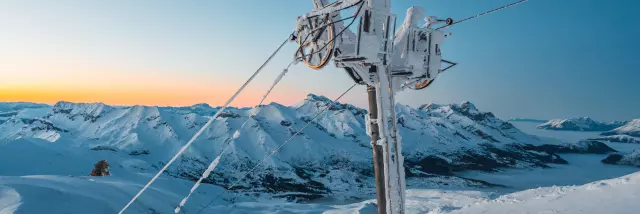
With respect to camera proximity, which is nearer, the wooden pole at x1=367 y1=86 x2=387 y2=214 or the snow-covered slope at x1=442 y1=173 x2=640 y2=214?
the wooden pole at x1=367 y1=86 x2=387 y2=214

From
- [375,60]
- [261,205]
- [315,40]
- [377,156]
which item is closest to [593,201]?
[377,156]

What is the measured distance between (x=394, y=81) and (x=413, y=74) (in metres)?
0.64

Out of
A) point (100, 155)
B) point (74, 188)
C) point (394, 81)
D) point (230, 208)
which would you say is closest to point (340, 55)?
point (394, 81)

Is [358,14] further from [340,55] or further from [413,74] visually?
[413,74]

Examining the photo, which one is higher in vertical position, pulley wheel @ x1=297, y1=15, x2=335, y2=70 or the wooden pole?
pulley wheel @ x1=297, y1=15, x2=335, y2=70

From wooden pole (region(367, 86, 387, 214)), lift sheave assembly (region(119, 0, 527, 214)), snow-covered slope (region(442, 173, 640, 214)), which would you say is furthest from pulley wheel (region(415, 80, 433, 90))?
snow-covered slope (region(442, 173, 640, 214))

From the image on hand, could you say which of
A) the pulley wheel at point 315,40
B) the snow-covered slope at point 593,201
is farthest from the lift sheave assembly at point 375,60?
the snow-covered slope at point 593,201

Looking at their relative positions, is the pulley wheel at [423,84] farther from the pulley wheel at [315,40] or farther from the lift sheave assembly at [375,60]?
the pulley wheel at [315,40]

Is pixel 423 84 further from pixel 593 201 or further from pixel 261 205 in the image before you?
pixel 261 205

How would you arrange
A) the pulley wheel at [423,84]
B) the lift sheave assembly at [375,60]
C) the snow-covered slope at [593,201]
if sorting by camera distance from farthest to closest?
the pulley wheel at [423,84], the snow-covered slope at [593,201], the lift sheave assembly at [375,60]

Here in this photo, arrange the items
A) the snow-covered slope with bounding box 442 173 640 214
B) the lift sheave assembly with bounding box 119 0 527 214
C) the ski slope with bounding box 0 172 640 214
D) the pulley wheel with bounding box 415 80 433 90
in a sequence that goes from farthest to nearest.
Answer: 1. the pulley wheel with bounding box 415 80 433 90
2. the ski slope with bounding box 0 172 640 214
3. the snow-covered slope with bounding box 442 173 640 214
4. the lift sheave assembly with bounding box 119 0 527 214

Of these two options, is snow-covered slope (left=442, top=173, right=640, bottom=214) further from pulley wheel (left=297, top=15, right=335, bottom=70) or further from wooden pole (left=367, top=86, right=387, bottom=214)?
pulley wheel (left=297, top=15, right=335, bottom=70)

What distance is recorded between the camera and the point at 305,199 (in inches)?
6319

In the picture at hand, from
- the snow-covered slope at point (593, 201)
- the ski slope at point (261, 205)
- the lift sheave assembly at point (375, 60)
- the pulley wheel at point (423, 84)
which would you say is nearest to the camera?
the lift sheave assembly at point (375, 60)
